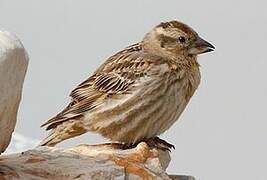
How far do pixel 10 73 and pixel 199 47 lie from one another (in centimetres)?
407

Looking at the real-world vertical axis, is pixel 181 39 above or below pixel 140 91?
above

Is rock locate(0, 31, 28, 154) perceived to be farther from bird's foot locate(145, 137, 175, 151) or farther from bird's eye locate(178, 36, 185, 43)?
bird's eye locate(178, 36, 185, 43)

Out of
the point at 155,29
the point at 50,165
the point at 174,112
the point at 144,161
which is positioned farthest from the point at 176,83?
the point at 50,165

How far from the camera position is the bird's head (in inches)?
309

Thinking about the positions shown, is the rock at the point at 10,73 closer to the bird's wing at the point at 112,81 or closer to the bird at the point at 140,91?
the bird at the point at 140,91

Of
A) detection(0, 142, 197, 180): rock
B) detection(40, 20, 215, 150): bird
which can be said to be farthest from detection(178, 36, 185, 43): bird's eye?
detection(0, 142, 197, 180): rock

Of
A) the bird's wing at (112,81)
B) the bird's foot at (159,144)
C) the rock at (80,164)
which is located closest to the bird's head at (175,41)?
the bird's wing at (112,81)

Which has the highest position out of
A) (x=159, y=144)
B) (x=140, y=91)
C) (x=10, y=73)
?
(x=10, y=73)

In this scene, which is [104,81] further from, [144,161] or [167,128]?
[144,161]

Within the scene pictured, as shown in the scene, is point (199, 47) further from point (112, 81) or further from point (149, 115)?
point (149, 115)

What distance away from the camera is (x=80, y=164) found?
4.57 meters

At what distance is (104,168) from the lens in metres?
4.47

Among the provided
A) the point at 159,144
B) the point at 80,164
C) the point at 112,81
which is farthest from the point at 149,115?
the point at 80,164

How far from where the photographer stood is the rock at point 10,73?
3.91m
